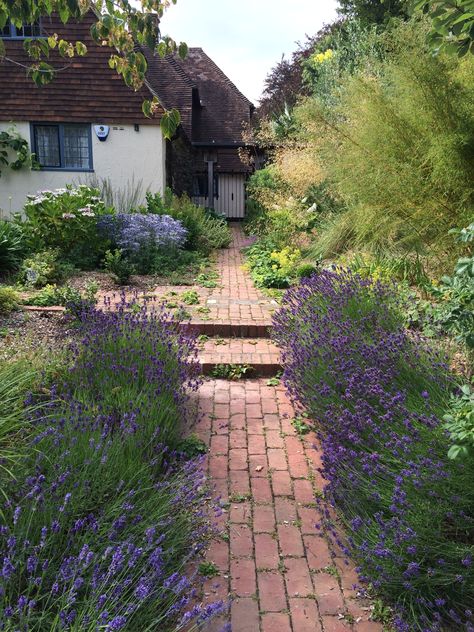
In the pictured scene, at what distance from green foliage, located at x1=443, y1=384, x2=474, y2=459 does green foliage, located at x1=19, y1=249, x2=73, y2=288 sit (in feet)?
22.7

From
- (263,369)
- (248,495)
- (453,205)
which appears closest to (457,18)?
(248,495)

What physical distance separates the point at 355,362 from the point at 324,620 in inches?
64.9

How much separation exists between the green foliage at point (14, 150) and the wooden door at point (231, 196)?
8.85m

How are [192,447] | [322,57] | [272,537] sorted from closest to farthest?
1. [272,537]
2. [192,447]
3. [322,57]

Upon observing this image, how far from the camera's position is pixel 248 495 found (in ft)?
11.4

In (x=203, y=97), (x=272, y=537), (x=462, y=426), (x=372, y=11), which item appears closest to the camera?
(x=462, y=426)

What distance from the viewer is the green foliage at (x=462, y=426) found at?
214cm

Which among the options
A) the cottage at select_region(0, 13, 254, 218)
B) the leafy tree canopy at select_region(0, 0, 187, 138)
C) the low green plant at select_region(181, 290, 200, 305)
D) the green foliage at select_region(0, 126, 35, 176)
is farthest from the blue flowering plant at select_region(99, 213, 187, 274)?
the leafy tree canopy at select_region(0, 0, 187, 138)

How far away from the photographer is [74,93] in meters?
14.2

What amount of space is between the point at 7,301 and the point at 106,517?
4.94m

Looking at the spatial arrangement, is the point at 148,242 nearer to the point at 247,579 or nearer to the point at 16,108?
the point at 16,108

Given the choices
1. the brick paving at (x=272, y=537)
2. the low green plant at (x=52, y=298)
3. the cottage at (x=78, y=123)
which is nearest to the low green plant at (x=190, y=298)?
the low green plant at (x=52, y=298)

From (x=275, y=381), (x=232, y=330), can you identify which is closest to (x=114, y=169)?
(x=232, y=330)

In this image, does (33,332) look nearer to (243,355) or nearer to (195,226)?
(243,355)
